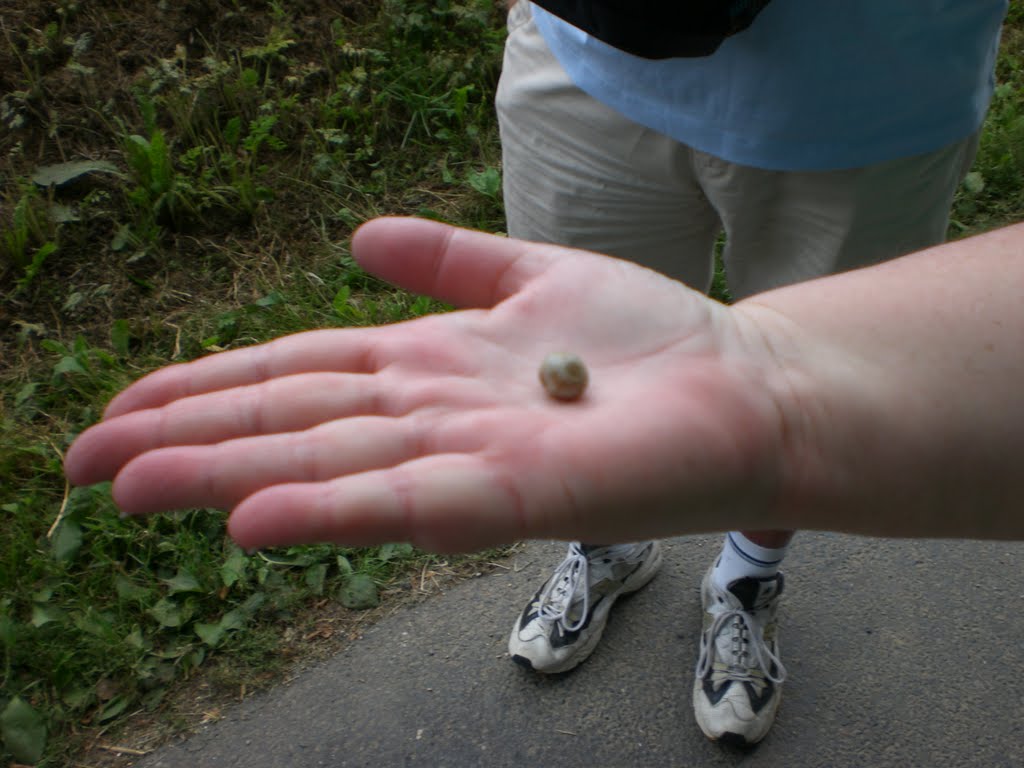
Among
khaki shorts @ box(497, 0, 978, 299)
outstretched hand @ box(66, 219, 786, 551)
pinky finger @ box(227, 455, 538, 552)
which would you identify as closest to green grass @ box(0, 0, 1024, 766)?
khaki shorts @ box(497, 0, 978, 299)

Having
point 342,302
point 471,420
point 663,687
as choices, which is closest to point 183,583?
point 342,302

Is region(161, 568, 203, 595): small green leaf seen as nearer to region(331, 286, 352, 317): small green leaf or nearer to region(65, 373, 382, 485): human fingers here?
region(331, 286, 352, 317): small green leaf

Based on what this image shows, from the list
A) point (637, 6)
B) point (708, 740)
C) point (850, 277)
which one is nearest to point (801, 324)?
point (850, 277)

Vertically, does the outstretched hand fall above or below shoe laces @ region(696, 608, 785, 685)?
above

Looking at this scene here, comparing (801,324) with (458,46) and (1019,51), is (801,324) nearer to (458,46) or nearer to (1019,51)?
(458,46)

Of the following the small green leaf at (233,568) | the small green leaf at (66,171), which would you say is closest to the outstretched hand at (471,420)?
the small green leaf at (233,568)

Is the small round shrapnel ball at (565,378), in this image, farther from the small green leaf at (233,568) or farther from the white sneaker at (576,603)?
the small green leaf at (233,568)

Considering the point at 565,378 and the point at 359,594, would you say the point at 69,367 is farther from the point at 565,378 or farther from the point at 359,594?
the point at 565,378
